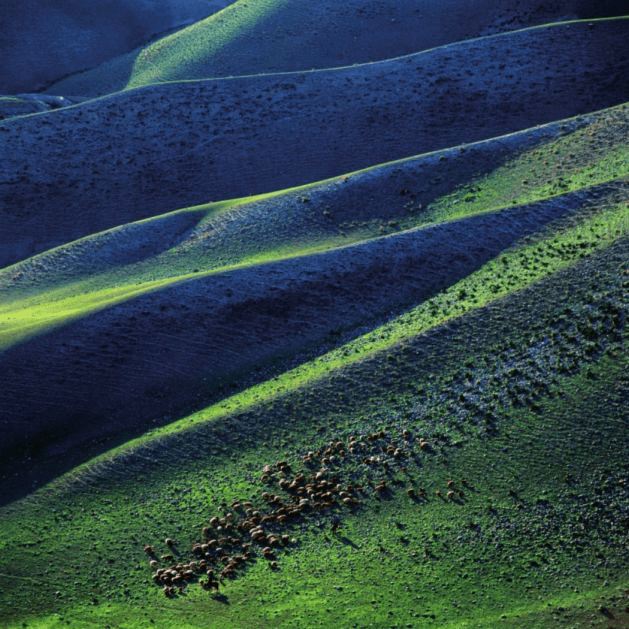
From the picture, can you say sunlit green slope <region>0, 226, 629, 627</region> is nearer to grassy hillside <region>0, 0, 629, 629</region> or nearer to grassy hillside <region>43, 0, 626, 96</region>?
grassy hillside <region>0, 0, 629, 629</region>

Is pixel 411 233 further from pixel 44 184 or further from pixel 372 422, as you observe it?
pixel 44 184

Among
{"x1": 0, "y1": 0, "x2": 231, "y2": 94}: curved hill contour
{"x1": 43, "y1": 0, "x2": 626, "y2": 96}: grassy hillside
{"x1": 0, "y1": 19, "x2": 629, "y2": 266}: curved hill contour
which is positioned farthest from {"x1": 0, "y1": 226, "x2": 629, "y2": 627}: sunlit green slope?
{"x1": 0, "y1": 0, "x2": 231, "y2": 94}: curved hill contour

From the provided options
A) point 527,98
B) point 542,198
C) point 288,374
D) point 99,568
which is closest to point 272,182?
point 527,98

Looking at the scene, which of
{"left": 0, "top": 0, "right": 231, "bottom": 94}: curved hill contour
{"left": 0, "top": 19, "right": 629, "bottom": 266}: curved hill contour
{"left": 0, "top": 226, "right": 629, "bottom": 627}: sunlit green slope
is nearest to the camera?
{"left": 0, "top": 226, "right": 629, "bottom": 627}: sunlit green slope

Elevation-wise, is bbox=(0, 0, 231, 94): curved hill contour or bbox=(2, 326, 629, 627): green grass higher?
bbox=(0, 0, 231, 94): curved hill contour

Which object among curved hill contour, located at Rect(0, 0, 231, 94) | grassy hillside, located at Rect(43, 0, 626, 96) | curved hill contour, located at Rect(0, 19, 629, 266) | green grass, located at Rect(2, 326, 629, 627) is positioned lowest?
green grass, located at Rect(2, 326, 629, 627)

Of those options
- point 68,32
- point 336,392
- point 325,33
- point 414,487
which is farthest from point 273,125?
point 68,32
